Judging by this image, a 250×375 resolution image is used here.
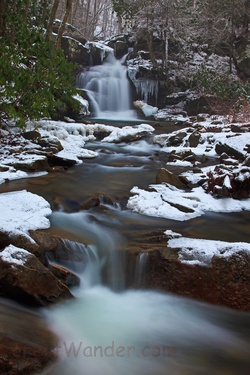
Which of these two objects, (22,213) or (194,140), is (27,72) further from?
(194,140)

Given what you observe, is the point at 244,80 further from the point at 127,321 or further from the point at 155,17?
the point at 127,321

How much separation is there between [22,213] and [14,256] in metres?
1.55

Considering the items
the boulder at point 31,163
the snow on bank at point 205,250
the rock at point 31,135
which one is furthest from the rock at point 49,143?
the snow on bank at point 205,250

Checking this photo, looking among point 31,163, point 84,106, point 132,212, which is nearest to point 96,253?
point 132,212

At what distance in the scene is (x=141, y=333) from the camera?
337 cm

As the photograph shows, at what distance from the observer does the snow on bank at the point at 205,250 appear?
3.82 meters

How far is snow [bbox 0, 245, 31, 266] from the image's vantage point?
336cm

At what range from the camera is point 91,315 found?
Answer: 358 cm

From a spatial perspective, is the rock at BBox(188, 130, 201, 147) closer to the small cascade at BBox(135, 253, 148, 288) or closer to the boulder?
the boulder

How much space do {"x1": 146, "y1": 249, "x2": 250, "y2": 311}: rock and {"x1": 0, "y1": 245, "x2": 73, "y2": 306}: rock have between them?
1.32m

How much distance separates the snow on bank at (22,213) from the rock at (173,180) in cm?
289

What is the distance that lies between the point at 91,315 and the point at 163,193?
11.4 ft

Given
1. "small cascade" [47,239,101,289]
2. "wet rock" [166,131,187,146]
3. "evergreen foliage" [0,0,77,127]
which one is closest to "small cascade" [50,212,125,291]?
"small cascade" [47,239,101,289]

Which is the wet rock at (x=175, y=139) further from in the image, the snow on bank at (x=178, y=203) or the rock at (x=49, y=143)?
the snow on bank at (x=178, y=203)
